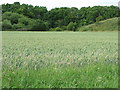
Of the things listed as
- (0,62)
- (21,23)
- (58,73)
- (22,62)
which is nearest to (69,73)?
(58,73)

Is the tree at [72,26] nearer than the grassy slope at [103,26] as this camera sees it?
No

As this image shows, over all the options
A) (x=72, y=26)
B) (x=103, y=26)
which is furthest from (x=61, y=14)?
(x=103, y=26)

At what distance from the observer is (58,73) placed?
4.90m

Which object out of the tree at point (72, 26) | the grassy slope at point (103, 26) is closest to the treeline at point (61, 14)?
the tree at point (72, 26)

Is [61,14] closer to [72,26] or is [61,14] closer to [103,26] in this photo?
[72,26]

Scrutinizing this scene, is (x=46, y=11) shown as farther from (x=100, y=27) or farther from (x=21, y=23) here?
(x=100, y=27)

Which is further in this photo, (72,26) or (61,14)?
(61,14)

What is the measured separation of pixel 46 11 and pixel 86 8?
20.6m

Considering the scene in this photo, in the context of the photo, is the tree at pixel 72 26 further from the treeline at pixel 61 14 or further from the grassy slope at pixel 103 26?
the grassy slope at pixel 103 26

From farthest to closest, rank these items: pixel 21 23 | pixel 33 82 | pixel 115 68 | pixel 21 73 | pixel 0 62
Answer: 1. pixel 21 23
2. pixel 0 62
3. pixel 115 68
4. pixel 21 73
5. pixel 33 82

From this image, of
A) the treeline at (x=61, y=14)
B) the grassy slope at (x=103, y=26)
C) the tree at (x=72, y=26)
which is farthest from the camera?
the treeline at (x=61, y=14)

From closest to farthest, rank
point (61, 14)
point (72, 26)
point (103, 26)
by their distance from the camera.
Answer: point (103, 26) → point (72, 26) → point (61, 14)

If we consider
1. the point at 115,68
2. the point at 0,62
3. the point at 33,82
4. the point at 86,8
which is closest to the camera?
the point at 33,82

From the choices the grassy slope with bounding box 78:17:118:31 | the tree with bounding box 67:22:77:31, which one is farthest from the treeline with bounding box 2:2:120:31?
the grassy slope with bounding box 78:17:118:31
